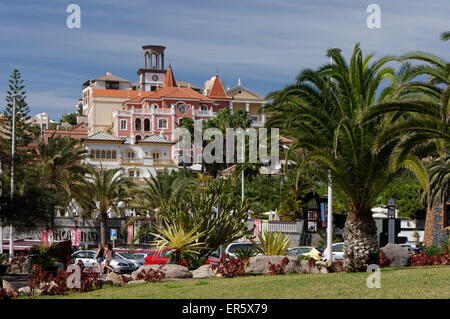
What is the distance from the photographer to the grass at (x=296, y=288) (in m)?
14.4

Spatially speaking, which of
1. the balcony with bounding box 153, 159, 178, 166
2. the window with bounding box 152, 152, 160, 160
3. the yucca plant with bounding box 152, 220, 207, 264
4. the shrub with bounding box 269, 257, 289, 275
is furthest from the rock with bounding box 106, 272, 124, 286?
the window with bounding box 152, 152, 160, 160

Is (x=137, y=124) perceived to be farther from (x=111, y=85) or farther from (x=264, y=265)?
(x=264, y=265)

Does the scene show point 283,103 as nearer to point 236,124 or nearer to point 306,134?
point 306,134

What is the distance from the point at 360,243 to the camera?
18.8 meters

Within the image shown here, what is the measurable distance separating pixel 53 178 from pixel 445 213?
89.5 feet

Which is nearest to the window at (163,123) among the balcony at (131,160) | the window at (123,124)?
the window at (123,124)

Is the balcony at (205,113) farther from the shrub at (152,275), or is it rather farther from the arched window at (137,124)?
A: the shrub at (152,275)

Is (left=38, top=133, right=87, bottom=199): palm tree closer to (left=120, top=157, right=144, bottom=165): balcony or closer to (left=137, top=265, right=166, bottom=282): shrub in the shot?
(left=137, top=265, right=166, bottom=282): shrub

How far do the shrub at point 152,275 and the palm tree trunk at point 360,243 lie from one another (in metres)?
5.33

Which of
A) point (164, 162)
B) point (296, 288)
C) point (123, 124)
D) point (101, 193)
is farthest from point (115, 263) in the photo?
point (123, 124)

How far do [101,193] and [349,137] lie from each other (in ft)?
107

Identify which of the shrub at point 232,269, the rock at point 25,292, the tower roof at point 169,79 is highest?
the tower roof at point 169,79

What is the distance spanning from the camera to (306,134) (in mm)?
19547
